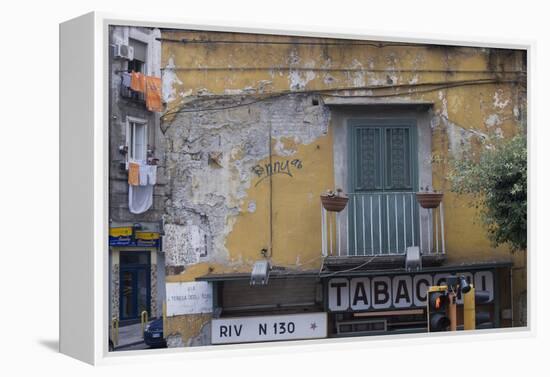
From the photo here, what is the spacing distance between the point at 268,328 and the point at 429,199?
98.8 inches

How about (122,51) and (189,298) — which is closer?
(122,51)

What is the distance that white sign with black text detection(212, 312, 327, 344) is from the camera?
13133mm

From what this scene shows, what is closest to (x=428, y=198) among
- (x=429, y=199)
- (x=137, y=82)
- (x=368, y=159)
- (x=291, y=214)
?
(x=429, y=199)

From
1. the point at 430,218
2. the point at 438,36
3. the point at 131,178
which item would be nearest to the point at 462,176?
the point at 430,218

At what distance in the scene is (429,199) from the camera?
14.1m

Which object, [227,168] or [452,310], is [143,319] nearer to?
[227,168]

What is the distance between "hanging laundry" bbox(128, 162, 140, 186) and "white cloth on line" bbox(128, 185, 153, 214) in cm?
4

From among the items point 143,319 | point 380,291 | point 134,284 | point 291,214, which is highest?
point 291,214

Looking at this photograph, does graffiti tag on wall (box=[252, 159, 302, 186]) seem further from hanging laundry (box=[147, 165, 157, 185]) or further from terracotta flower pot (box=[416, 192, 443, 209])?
terracotta flower pot (box=[416, 192, 443, 209])

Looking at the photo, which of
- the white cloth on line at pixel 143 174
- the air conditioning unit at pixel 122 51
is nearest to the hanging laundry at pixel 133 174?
the white cloth on line at pixel 143 174

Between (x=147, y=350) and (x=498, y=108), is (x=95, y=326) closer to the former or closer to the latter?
(x=147, y=350)

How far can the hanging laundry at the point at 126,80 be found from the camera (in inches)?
491

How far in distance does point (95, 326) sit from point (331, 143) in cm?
345

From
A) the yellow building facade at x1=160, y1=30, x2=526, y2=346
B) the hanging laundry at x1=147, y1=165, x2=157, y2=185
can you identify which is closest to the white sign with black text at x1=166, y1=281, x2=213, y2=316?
the yellow building facade at x1=160, y1=30, x2=526, y2=346
